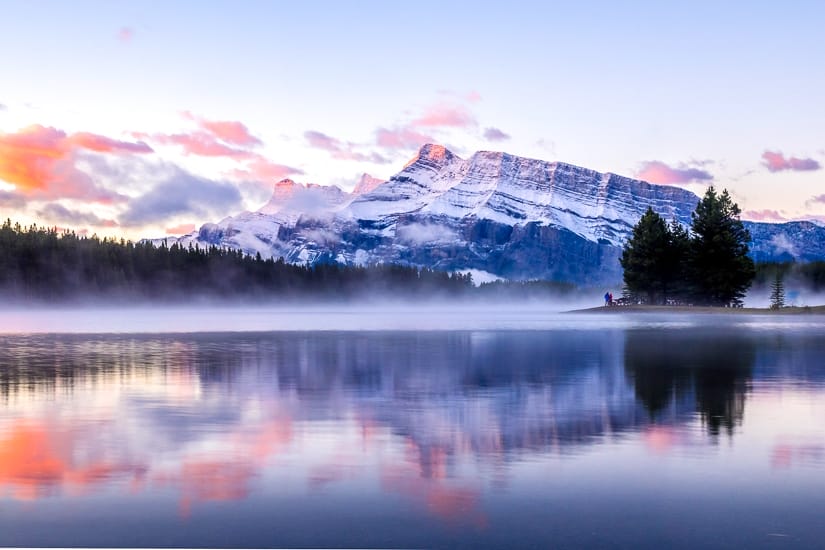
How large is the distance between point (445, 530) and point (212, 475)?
462 cm

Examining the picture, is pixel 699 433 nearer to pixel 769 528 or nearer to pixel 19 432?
pixel 769 528

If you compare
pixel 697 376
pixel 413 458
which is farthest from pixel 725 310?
pixel 413 458

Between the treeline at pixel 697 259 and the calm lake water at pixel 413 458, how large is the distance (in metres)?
95.4

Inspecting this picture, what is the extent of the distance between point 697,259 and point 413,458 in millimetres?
116812

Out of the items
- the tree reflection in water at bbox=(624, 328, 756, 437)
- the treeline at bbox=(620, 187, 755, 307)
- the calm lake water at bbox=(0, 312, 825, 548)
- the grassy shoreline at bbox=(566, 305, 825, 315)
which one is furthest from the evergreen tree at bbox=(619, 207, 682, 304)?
the calm lake water at bbox=(0, 312, 825, 548)

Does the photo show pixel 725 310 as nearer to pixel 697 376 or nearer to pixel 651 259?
pixel 651 259

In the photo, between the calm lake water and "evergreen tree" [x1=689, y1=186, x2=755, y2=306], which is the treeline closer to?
"evergreen tree" [x1=689, y1=186, x2=755, y2=306]

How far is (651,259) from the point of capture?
415ft

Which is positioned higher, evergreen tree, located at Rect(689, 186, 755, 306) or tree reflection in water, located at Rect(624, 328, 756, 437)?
evergreen tree, located at Rect(689, 186, 755, 306)

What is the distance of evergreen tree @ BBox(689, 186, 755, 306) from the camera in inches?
4875

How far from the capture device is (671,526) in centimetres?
1095

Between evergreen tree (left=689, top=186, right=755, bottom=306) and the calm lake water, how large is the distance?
9497 centimetres

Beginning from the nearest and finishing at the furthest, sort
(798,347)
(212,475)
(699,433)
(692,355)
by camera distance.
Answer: (212,475) < (699,433) < (692,355) < (798,347)

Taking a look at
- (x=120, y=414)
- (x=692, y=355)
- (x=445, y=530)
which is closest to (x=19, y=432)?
(x=120, y=414)
